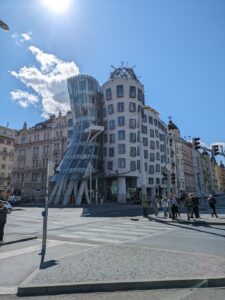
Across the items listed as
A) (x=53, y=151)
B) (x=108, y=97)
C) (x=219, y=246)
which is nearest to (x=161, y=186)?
(x=108, y=97)

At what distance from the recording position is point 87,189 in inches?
2136

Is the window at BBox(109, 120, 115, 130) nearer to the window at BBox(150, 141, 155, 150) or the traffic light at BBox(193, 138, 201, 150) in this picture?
the window at BBox(150, 141, 155, 150)

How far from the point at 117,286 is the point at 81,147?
50.8 m

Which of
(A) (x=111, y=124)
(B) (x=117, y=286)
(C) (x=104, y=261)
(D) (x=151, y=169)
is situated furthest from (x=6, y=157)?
(B) (x=117, y=286)

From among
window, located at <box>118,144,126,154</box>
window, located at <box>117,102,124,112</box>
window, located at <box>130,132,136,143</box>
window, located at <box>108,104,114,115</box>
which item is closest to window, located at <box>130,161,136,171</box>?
window, located at <box>118,144,126,154</box>

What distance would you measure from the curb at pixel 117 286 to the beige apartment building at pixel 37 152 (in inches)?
2586

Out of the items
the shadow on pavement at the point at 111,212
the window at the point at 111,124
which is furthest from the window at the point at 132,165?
the shadow on pavement at the point at 111,212

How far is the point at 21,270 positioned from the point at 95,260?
6.17 ft

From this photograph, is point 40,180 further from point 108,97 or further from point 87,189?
point 108,97

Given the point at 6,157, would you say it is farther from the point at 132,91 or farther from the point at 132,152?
the point at 132,91

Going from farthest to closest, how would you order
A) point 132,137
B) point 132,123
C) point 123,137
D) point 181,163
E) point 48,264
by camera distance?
point 181,163
point 132,123
point 132,137
point 123,137
point 48,264

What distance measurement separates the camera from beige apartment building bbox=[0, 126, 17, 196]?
82.2 metres

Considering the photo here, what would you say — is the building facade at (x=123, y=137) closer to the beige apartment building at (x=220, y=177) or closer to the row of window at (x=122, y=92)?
the row of window at (x=122, y=92)

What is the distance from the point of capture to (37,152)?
77.8 meters
